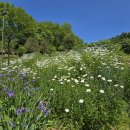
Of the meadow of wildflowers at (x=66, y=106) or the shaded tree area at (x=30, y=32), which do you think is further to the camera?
the shaded tree area at (x=30, y=32)

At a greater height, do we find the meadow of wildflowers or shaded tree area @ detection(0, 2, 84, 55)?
shaded tree area @ detection(0, 2, 84, 55)

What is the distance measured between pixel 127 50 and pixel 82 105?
44.2ft

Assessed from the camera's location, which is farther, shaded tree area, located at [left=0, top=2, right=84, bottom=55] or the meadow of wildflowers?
shaded tree area, located at [left=0, top=2, right=84, bottom=55]

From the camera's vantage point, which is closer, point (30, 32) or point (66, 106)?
point (66, 106)

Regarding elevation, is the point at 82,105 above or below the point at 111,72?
below

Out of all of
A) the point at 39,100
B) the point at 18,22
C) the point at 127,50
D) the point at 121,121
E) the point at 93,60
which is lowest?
the point at 121,121

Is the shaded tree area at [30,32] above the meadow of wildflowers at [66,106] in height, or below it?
above

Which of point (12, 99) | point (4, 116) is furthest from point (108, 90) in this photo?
point (4, 116)

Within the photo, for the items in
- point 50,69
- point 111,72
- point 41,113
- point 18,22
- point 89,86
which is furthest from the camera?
point 18,22

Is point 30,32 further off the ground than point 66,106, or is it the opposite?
point 30,32

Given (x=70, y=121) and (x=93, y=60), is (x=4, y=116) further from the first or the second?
(x=93, y=60)

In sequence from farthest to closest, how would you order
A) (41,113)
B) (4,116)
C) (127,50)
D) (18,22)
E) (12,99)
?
1. (18,22)
2. (127,50)
3. (12,99)
4. (41,113)
5. (4,116)

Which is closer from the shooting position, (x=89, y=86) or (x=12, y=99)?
(x=12, y=99)

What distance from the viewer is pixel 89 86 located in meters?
6.47
